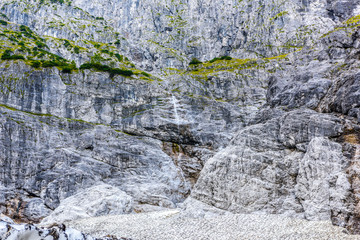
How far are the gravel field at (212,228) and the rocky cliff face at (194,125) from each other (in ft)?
9.43

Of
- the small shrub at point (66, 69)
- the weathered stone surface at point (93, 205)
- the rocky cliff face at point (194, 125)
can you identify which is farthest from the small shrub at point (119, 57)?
the weathered stone surface at point (93, 205)

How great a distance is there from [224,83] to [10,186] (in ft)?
158

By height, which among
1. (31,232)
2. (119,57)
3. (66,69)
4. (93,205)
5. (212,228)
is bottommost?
(93,205)

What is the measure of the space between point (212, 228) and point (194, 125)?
31.5 meters

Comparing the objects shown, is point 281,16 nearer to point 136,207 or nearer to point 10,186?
point 136,207

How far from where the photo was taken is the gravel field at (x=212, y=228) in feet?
83.6

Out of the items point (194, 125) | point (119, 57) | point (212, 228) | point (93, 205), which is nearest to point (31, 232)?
point (212, 228)

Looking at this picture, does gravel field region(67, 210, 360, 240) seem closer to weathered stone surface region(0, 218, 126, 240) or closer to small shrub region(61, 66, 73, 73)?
weathered stone surface region(0, 218, 126, 240)

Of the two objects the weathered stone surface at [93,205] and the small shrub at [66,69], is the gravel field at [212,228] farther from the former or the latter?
the small shrub at [66,69]

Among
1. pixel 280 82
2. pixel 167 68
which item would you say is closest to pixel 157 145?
pixel 280 82

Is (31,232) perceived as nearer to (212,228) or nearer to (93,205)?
(212,228)

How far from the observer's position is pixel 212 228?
1113 inches

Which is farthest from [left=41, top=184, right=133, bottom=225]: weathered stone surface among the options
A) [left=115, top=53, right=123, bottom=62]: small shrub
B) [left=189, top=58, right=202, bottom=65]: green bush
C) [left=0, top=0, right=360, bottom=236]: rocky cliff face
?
[left=189, top=58, right=202, bottom=65]: green bush

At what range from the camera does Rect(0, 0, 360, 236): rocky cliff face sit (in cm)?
3503
